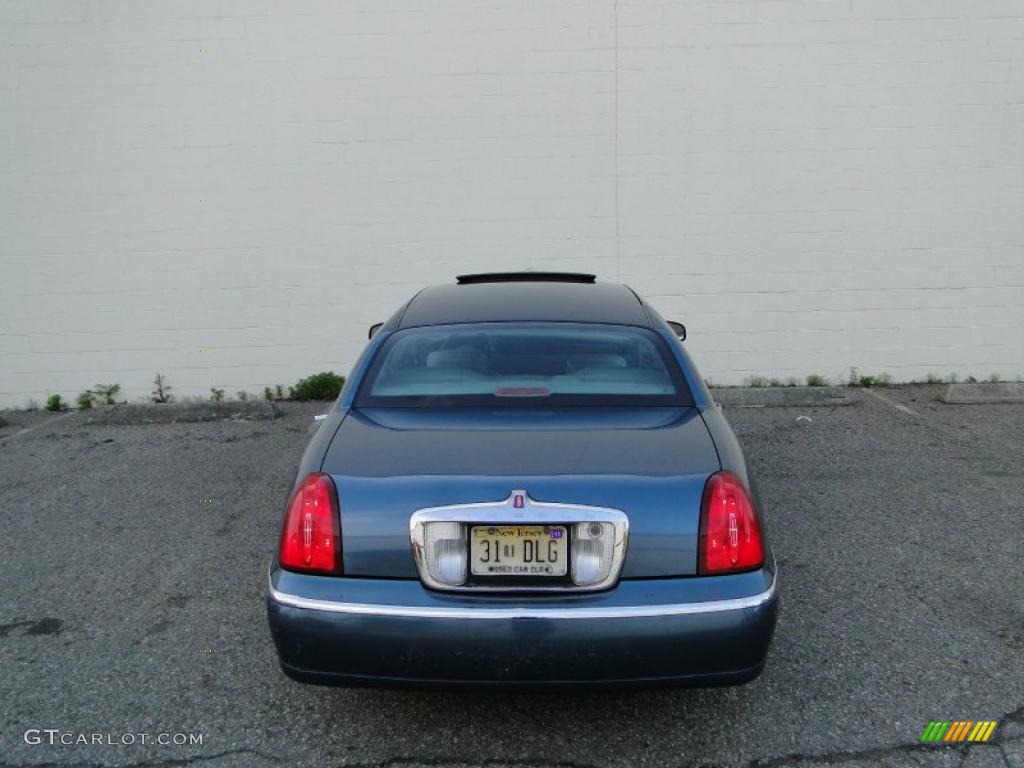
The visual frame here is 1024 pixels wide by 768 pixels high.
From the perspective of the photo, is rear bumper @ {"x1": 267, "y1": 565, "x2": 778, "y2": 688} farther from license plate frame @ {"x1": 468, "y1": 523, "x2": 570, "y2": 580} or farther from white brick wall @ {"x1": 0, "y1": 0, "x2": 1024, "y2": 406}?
white brick wall @ {"x1": 0, "y1": 0, "x2": 1024, "y2": 406}

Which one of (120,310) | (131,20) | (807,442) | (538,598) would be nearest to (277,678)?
(538,598)

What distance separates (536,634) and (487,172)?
6248 millimetres

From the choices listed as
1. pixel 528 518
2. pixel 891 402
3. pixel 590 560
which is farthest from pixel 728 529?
pixel 891 402

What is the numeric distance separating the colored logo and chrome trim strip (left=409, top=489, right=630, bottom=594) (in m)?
1.34

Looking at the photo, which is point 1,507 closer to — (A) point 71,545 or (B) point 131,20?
(A) point 71,545

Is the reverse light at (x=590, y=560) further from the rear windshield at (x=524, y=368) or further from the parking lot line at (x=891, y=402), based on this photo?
the parking lot line at (x=891, y=402)

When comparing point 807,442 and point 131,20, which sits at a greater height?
point 131,20

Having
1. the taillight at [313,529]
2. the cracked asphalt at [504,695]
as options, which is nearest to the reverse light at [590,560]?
the cracked asphalt at [504,695]

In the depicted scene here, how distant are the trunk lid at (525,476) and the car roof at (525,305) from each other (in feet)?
2.69

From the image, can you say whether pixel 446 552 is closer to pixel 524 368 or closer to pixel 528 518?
pixel 528 518

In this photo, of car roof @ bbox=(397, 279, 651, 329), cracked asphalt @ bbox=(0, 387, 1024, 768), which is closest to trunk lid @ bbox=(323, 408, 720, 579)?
cracked asphalt @ bbox=(0, 387, 1024, 768)

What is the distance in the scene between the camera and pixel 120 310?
8445mm

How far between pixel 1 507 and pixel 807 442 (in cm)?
558

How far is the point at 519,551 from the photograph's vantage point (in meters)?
2.77
